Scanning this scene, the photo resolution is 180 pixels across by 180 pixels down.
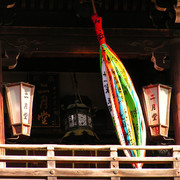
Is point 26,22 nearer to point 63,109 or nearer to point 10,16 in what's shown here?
point 10,16

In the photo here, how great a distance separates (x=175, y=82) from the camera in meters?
17.6

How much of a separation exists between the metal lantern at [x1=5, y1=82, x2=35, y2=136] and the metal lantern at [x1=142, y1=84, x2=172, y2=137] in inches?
101

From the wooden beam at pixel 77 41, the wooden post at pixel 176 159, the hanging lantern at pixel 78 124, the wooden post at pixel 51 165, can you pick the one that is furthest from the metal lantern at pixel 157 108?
the wooden post at pixel 51 165

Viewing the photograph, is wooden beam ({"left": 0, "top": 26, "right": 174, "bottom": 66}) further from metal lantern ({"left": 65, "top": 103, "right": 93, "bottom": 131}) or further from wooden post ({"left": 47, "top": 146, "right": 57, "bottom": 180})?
wooden post ({"left": 47, "top": 146, "right": 57, "bottom": 180})

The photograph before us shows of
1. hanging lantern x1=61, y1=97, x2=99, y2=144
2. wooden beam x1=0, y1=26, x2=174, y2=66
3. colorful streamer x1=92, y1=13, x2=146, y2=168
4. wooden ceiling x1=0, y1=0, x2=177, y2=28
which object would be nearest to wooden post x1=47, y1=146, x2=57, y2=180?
colorful streamer x1=92, y1=13, x2=146, y2=168

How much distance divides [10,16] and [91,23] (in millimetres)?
1878

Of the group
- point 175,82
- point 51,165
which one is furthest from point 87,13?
point 51,165

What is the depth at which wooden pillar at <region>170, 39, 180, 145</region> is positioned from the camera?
17234mm

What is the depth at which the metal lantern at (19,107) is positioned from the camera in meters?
16.7

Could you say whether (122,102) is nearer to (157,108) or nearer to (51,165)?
(157,108)

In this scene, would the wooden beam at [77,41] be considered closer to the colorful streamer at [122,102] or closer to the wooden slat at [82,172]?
the colorful streamer at [122,102]

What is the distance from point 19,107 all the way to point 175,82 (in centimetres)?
357

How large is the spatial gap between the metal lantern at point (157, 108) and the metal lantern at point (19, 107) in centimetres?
258

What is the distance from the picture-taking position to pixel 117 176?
1505 centimetres
